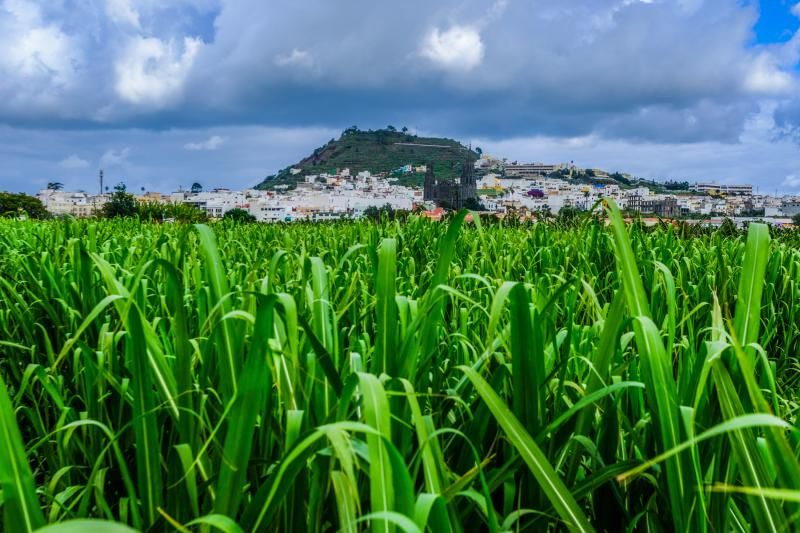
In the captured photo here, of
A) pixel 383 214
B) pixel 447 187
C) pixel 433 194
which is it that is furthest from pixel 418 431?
pixel 447 187

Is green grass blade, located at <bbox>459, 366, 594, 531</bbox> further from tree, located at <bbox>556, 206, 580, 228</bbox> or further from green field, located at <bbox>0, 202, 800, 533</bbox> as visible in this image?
tree, located at <bbox>556, 206, 580, 228</bbox>

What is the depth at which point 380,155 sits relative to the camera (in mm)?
154875

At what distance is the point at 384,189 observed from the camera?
433 feet

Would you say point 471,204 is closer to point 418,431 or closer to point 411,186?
point 418,431

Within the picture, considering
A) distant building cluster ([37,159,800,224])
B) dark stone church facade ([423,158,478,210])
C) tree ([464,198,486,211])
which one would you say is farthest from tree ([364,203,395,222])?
dark stone church facade ([423,158,478,210])

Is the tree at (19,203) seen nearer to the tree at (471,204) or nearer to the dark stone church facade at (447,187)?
the tree at (471,204)

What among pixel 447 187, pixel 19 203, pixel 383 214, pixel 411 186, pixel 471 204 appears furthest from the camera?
pixel 411 186

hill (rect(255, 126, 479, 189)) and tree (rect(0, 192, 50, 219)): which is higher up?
hill (rect(255, 126, 479, 189))

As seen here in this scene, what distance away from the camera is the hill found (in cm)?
14250

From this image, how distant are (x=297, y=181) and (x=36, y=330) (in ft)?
534

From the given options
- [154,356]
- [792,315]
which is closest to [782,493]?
[154,356]

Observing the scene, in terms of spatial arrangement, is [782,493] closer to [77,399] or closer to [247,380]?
[247,380]

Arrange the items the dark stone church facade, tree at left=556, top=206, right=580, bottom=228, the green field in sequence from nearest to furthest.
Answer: the green field
tree at left=556, top=206, right=580, bottom=228
the dark stone church facade

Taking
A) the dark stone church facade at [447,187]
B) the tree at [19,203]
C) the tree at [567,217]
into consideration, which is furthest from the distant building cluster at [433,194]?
the tree at [567,217]
